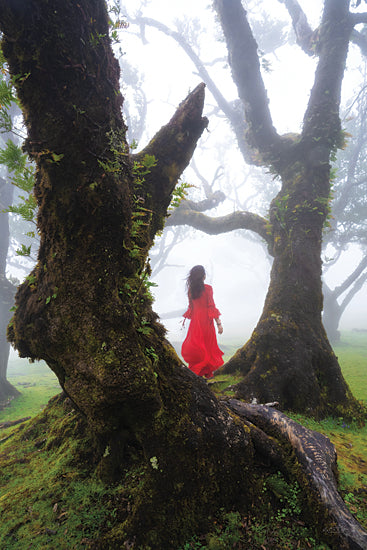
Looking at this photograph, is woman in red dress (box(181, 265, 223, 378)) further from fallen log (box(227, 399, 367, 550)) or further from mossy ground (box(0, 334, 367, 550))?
mossy ground (box(0, 334, 367, 550))

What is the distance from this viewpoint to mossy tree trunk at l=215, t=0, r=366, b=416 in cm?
445

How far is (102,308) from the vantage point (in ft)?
6.89

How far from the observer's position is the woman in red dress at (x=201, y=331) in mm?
5730

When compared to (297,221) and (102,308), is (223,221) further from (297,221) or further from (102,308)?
(102,308)

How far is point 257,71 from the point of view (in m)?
7.00

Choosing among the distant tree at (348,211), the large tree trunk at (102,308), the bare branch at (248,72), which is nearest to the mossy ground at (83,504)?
the large tree trunk at (102,308)

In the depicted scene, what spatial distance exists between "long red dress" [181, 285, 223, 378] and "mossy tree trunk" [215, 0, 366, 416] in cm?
61

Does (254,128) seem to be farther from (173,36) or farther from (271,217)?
(173,36)

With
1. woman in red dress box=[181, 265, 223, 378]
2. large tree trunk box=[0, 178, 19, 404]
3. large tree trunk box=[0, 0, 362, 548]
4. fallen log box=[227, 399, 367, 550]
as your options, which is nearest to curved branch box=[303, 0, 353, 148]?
woman in red dress box=[181, 265, 223, 378]

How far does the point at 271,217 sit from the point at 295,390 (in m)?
4.21

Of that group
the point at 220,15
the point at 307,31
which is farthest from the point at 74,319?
the point at 307,31

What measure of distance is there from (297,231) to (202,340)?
3.30 m

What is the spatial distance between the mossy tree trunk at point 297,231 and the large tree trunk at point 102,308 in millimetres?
2281

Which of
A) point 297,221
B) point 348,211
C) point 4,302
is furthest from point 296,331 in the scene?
point 348,211
